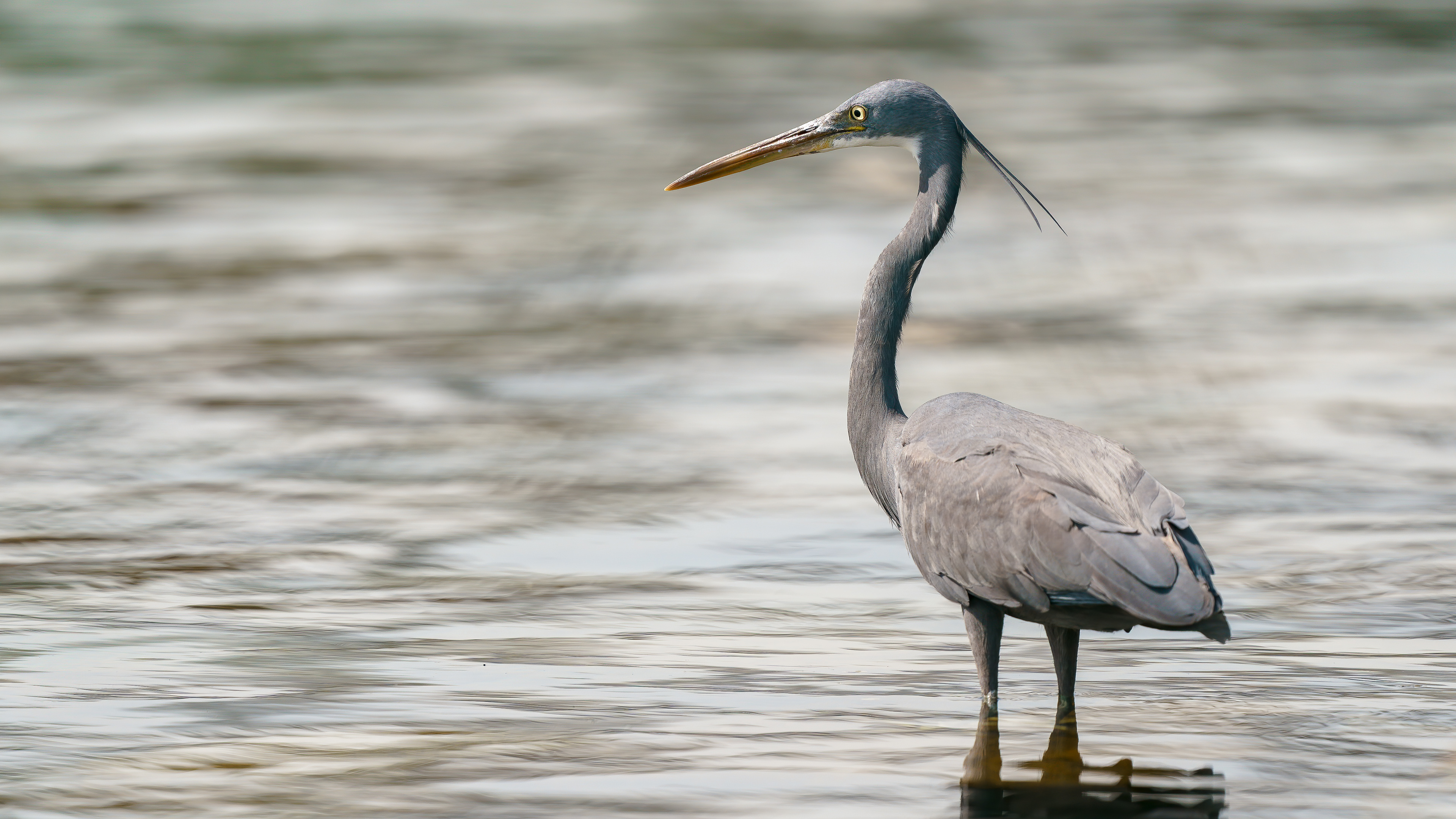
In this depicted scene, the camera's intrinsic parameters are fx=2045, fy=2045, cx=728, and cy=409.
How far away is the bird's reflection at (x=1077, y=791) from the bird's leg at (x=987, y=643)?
239mm

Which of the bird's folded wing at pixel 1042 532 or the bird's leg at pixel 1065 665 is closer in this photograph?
the bird's folded wing at pixel 1042 532

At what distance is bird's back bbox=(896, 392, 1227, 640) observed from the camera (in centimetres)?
511

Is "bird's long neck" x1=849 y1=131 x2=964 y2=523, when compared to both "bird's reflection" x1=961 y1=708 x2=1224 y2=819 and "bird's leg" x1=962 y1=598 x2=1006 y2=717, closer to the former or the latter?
"bird's leg" x1=962 y1=598 x2=1006 y2=717

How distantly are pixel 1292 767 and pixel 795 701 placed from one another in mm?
1426

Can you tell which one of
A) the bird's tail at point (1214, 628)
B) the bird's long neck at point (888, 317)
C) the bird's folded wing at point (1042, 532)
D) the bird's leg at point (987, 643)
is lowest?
the bird's leg at point (987, 643)

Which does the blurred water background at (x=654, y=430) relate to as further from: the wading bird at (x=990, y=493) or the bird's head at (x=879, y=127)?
the bird's head at (x=879, y=127)

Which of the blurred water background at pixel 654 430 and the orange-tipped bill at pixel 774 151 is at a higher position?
the orange-tipped bill at pixel 774 151

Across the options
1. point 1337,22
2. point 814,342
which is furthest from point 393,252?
point 1337,22

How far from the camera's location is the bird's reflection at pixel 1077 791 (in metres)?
5.06

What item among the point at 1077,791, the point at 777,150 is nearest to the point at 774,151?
the point at 777,150

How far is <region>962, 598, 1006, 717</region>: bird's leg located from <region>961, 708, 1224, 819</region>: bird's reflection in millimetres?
239

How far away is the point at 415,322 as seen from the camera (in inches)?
455

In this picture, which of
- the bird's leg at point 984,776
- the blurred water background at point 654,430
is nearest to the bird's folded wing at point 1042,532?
the bird's leg at point 984,776

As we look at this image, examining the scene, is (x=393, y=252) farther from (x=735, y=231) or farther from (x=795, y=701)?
(x=795, y=701)
